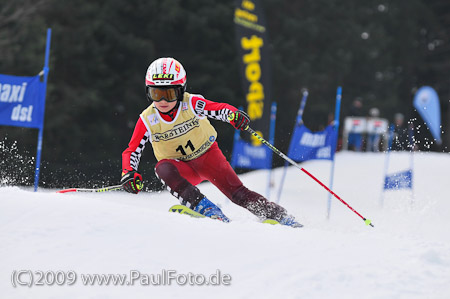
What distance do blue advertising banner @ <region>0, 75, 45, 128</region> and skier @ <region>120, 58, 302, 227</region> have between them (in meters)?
2.27

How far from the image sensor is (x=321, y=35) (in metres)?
28.9

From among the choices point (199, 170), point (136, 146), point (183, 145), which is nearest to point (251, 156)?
point (199, 170)

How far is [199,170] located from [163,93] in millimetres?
903

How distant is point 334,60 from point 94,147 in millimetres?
13426

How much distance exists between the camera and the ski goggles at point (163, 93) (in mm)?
5328

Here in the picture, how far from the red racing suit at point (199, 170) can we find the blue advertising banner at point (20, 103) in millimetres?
2238

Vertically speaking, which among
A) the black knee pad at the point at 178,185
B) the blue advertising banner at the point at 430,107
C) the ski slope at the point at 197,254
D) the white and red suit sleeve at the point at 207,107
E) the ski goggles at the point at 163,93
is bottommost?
the ski slope at the point at 197,254

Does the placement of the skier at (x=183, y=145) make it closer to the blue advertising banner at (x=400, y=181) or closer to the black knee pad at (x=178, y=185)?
the black knee pad at (x=178, y=185)

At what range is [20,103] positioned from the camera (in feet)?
23.7

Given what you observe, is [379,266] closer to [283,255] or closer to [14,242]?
[283,255]

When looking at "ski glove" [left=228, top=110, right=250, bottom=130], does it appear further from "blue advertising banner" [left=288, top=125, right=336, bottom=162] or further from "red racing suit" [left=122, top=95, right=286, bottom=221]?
"blue advertising banner" [left=288, top=125, right=336, bottom=162]

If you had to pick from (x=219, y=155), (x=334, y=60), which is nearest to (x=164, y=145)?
(x=219, y=155)

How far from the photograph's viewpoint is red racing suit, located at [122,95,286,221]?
5.45m

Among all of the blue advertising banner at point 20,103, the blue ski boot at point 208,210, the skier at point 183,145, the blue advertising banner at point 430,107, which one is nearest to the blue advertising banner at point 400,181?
the skier at point 183,145
